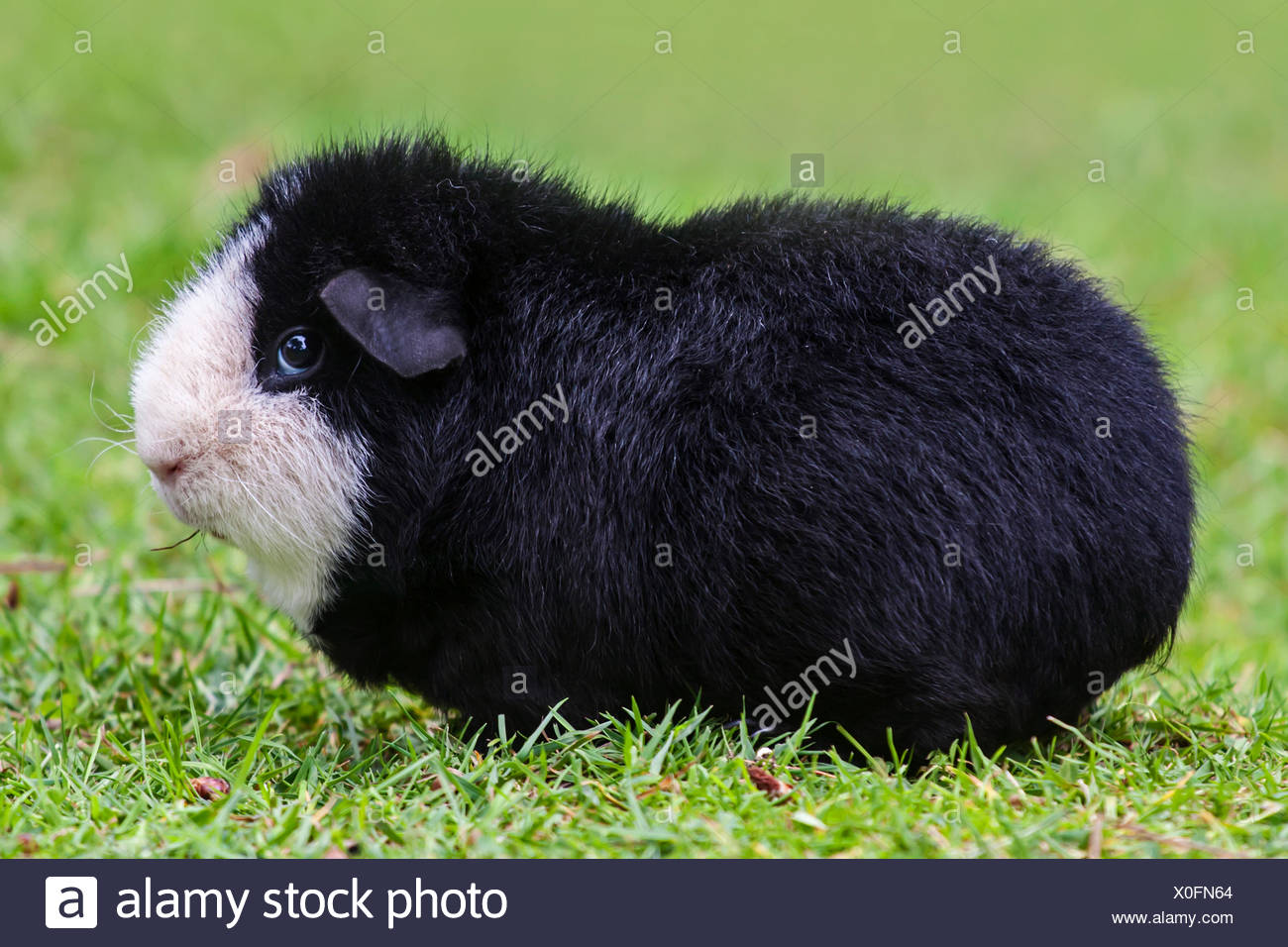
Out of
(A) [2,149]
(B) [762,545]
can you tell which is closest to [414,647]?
(B) [762,545]

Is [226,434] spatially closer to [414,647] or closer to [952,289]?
[414,647]

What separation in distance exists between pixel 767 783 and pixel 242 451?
1.91 meters

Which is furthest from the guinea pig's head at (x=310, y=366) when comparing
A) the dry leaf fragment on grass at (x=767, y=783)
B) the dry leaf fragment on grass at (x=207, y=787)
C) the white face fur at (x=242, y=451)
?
the dry leaf fragment on grass at (x=767, y=783)

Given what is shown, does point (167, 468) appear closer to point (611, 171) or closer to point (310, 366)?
point (310, 366)

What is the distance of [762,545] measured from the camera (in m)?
3.96

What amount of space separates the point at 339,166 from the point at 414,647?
5.34 feet

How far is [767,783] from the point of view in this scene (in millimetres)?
3834

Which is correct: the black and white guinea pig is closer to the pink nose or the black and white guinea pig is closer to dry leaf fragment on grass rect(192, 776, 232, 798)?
the pink nose
